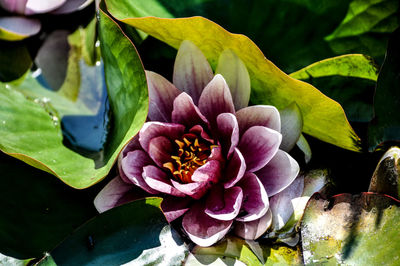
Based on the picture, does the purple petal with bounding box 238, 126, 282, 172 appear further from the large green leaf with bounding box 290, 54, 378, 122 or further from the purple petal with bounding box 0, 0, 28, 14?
the purple petal with bounding box 0, 0, 28, 14

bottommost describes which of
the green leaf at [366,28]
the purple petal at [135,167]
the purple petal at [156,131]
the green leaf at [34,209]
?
the green leaf at [34,209]

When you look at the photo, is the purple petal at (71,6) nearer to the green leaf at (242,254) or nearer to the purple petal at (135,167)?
the purple petal at (135,167)

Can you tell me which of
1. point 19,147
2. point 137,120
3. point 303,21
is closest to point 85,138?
point 19,147

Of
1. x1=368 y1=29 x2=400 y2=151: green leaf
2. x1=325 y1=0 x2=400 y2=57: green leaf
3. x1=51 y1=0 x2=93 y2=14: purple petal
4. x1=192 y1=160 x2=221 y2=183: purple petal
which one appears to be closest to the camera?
x1=192 y1=160 x2=221 y2=183: purple petal

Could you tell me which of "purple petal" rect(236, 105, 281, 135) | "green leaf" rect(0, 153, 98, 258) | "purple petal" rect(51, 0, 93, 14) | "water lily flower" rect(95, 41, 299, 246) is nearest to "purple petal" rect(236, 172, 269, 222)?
"water lily flower" rect(95, 41, 299, 246)

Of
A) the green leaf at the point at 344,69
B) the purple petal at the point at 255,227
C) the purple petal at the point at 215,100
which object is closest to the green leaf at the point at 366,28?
the green leaf at the point at 344,69

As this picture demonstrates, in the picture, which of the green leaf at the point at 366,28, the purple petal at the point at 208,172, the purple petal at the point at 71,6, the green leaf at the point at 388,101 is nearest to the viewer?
the purple petal at the point at 208,172
